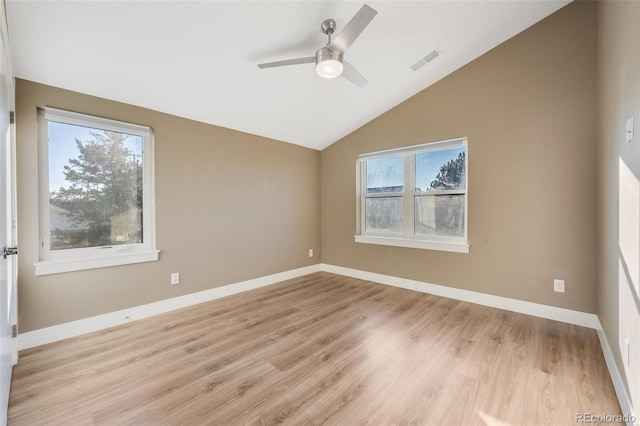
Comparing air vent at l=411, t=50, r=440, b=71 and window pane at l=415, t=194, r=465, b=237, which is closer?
air vent at l=411, t=50, r=440, b=71

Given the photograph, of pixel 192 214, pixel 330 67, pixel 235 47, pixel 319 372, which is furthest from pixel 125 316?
pixel 330 67

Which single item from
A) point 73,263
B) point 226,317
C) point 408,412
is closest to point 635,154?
point 408,412

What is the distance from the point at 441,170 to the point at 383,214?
109 centimetres

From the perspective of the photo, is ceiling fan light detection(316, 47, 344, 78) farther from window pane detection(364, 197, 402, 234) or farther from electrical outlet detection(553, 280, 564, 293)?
electrical outlet detection(553, 280, 564, 293)

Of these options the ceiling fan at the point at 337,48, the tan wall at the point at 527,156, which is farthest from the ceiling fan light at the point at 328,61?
the tan wall at the point at 527,156

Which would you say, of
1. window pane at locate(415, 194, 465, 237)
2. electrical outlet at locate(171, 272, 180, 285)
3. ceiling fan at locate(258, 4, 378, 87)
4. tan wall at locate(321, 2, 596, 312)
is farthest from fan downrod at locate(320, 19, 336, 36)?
electrical outlet at locate(171, 272, 180, 285)

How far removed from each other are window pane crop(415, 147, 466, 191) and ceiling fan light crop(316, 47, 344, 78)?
2.11 m

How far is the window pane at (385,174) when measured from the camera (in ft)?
13.2

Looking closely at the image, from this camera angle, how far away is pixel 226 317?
2840mm

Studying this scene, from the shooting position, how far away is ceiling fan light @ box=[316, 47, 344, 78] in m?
1.96

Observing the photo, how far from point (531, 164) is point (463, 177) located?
26.9 inches

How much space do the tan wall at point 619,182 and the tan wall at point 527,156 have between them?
184 mm

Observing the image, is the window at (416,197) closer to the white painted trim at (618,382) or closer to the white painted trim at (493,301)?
the white painted trim at (493,301)

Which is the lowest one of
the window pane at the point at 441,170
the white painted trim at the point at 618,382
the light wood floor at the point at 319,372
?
the light wood floor at the point at 319,372
